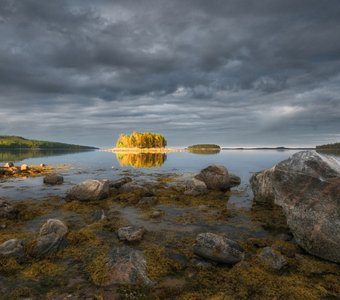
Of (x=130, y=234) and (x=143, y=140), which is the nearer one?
(x=130, y=234)

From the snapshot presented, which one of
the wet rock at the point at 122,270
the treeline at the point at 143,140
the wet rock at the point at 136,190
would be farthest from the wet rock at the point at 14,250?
the treeline at the point at 143,140

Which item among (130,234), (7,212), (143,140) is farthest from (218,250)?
(143,140)

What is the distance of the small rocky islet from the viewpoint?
8016 millimetres

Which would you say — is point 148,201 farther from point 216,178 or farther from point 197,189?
point 216,178

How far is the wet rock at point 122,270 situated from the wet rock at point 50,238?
2474 mm

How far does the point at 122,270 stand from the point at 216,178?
61.3 ft

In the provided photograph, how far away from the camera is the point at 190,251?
1079cm

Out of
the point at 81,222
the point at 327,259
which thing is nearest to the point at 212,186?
the point at 81,222

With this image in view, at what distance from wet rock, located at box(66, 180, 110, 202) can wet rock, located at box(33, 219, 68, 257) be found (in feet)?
28.4

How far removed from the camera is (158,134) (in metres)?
200

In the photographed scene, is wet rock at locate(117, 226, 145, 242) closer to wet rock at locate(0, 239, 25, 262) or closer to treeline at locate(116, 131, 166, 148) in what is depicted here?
wet rock at locate(0, 239, 25, 262)

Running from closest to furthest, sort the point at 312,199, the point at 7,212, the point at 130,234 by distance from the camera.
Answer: the point at 312,199 < the point at 130,234 < the point at 7,212

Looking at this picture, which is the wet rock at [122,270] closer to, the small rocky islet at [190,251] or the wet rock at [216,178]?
the small rocky islet at [190,251]

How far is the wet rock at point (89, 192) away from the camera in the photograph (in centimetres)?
2048
